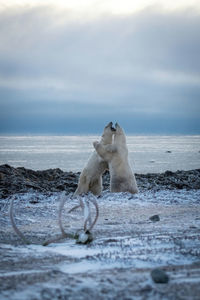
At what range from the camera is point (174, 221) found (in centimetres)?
698

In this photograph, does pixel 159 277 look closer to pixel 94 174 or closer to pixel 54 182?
pixel 94 174

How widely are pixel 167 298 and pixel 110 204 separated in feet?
19.2

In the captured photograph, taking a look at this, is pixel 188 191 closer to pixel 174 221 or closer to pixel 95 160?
pixel 95 160

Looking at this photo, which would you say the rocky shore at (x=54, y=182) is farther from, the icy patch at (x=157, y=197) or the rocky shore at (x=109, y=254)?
the rocky shore at (x=109, y=254)

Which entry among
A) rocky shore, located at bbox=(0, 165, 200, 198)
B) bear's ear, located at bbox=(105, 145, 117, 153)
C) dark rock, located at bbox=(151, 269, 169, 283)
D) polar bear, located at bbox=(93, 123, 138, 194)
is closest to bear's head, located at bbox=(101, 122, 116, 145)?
polar bear, located at bbox=(93, 123, 138, 194)

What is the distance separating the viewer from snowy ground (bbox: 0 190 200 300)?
3.40m

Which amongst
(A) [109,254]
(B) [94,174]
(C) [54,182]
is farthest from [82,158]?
(A) [109,254]

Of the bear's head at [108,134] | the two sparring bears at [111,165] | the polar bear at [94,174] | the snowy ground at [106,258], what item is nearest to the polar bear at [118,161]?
the two sparring bears at [111,165]

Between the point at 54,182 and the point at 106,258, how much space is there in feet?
30.2

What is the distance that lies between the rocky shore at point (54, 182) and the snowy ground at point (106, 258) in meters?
3.39

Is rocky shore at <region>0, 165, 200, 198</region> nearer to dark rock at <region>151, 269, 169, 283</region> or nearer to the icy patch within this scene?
the icy patch

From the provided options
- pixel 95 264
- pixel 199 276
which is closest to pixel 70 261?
pixel 95 264

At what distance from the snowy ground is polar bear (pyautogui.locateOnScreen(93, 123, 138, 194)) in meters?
2.12

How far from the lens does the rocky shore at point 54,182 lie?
11557 millimetres
